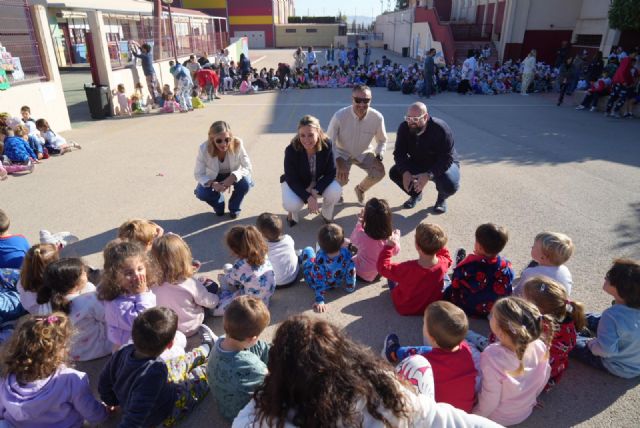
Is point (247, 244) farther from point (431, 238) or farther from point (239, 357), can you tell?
point (431, 238)

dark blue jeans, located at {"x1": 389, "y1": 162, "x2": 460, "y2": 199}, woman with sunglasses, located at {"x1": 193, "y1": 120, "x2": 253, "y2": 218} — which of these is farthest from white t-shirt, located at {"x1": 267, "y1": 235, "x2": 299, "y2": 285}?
dark blue jeans, located at {"x1": 389, "y1": 162, "x2": 460, "y2": 199}

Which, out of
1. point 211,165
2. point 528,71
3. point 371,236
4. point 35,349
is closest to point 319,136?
point 211,165

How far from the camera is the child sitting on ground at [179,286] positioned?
292 centimetres

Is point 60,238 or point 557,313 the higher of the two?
point 557,313

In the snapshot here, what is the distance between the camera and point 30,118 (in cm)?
815

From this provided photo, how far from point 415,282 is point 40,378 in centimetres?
244

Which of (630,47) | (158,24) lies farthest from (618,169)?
(158,24)

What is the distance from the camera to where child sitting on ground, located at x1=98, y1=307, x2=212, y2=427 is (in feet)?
7.04

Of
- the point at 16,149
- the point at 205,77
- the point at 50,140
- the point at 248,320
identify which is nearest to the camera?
the point at 248,320

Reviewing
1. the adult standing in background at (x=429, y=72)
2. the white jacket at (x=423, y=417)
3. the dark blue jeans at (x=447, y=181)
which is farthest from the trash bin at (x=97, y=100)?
the white jacket at (x=423, y=417)

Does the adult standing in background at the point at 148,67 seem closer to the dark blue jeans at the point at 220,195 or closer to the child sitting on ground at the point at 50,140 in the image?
the child sitting on ground at the point at 50,140

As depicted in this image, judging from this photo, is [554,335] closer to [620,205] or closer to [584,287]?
[584,287]

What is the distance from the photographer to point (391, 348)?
9.22 ft

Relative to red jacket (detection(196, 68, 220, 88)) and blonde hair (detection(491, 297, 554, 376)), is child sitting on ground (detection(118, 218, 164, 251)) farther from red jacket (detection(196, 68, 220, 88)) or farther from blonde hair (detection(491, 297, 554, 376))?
red jacket (detection(196, 68, 220, 88))
